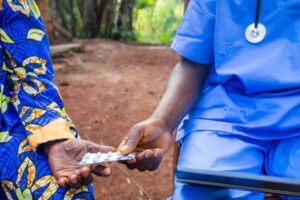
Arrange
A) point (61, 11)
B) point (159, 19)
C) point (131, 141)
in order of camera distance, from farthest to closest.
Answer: point (159, 19) → point (61, 11) → point (131, 141)

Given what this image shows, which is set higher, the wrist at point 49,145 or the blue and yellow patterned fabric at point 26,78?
the blue and yellow patterned fabric at point 26,78

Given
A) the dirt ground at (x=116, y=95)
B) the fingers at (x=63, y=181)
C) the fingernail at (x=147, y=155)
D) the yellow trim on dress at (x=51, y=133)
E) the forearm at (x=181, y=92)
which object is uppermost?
the forearm at (x=181, y=92)

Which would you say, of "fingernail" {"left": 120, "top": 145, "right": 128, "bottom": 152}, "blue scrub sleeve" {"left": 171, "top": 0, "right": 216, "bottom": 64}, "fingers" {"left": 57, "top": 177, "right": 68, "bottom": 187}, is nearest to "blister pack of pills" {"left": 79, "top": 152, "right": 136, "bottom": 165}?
"fingernail" {"left": 120, "top": 145, "right": 128, "bottom": 152}

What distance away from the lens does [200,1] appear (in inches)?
57.5

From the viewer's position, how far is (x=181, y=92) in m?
1.49

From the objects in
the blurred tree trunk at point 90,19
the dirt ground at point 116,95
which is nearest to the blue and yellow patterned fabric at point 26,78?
the dirt ground at point 116,95

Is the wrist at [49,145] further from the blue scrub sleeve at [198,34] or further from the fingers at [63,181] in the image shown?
the blue scrub sleeve at [198,34]

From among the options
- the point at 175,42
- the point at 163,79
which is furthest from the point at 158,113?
the point at 163,79

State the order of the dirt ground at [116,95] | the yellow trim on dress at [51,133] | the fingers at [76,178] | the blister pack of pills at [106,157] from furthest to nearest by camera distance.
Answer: the dirt ground at [116,95] → the yellow trim on dress at [51,133] → the fingers at [76,178] → the blister pack of pills at [106,157]

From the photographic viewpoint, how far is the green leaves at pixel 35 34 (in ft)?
4.90

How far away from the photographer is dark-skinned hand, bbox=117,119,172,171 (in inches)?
50.8

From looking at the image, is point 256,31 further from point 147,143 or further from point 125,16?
point 125,16

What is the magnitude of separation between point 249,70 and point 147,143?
1.11 ft

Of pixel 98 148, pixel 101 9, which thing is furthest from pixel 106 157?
pixel 101 9
